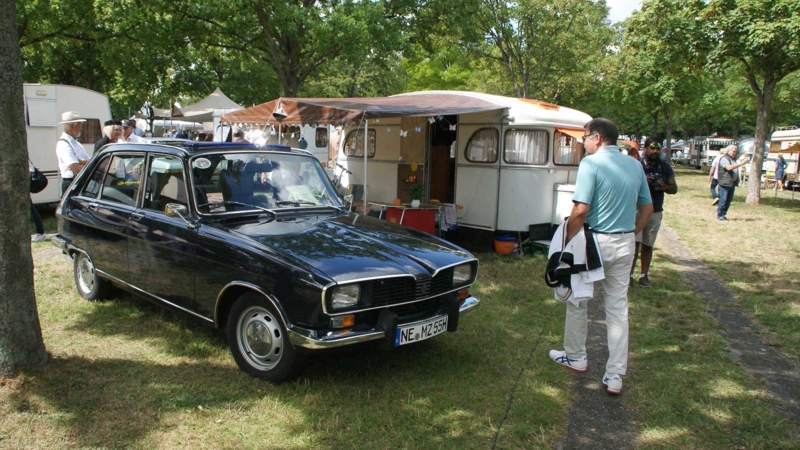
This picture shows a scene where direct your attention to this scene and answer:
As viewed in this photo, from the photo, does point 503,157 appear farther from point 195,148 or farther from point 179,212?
point 179,212

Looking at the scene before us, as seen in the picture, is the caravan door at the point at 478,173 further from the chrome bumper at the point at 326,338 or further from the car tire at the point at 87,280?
the chrome bumper at the point at 326,338

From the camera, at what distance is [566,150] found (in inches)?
380

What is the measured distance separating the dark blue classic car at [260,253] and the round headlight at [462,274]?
0.04 ft

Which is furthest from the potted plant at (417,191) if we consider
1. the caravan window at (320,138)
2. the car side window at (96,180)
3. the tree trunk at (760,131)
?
the tree trunk at (760,131)

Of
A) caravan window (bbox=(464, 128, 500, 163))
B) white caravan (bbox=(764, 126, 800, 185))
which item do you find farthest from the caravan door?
white caravan (bbox=(764, 126, 800, 185))

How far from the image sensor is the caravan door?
952 cm

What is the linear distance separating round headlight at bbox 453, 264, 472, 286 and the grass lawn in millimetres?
715

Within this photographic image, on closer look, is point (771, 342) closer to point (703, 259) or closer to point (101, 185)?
point (703, 259)

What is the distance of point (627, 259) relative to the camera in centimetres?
422

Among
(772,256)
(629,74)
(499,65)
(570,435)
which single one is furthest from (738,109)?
(570,435)

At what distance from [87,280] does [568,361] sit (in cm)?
488

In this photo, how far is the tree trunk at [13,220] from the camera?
3.65 m

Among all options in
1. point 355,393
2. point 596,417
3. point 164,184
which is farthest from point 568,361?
point 164,184

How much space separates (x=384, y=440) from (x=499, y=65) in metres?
29.0
